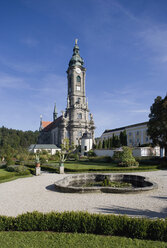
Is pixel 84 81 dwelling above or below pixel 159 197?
above

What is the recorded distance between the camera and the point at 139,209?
9.38 meters

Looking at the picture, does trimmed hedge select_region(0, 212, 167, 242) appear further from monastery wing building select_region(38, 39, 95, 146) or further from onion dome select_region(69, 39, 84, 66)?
onion dome select_region(69, 39, 84, 66)

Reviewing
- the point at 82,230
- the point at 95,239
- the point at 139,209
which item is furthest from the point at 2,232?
the point at 139,209

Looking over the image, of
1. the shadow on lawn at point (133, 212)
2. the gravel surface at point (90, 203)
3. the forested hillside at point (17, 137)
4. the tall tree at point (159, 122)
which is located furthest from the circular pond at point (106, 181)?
the forested hillside at point (17, 137)

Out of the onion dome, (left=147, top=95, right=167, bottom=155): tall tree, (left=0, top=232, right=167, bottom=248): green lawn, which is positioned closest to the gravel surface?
(left=0, top=232, right=167, bottom=248): green lawn

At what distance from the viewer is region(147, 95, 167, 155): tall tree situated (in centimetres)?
3219

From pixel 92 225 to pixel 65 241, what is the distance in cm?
113

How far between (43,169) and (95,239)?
23.1 m

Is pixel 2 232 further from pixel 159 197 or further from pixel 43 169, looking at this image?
pixel 43 169

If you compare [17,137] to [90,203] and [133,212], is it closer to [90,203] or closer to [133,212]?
[90,203]

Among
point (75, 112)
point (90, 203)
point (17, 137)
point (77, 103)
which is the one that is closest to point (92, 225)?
point (90, 203)

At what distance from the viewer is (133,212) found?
8.92m

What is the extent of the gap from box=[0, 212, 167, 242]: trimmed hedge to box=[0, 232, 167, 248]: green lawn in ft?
0.92

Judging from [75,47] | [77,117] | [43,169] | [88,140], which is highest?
[75,47]
